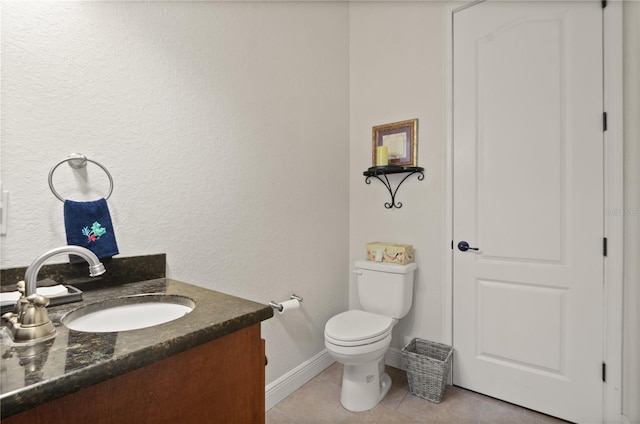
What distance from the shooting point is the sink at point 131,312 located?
94cm

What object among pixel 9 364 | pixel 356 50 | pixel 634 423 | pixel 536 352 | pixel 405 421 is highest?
pixel 356 50

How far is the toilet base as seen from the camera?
180cm

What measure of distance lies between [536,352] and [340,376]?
3.90ft

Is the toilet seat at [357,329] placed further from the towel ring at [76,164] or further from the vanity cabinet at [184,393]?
the towel ring at [76,164]

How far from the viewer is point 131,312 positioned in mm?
1019

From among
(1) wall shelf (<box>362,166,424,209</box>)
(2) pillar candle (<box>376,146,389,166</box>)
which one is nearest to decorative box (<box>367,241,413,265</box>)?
(1) wall shelf (<box>362,166,424,209</box>)

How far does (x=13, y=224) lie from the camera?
3.25ft

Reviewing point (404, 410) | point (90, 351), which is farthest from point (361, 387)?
point (90, 351)

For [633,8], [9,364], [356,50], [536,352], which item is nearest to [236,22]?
[356,50]

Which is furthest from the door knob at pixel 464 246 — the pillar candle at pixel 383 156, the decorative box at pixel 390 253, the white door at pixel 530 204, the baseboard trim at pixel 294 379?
the baseboard trim at pixel 294 379

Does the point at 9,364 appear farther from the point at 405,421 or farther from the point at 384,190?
the point at 384,190

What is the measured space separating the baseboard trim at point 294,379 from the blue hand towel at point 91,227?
3.94ft

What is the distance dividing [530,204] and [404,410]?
136 cm

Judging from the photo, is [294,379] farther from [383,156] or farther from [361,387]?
[383,156]
